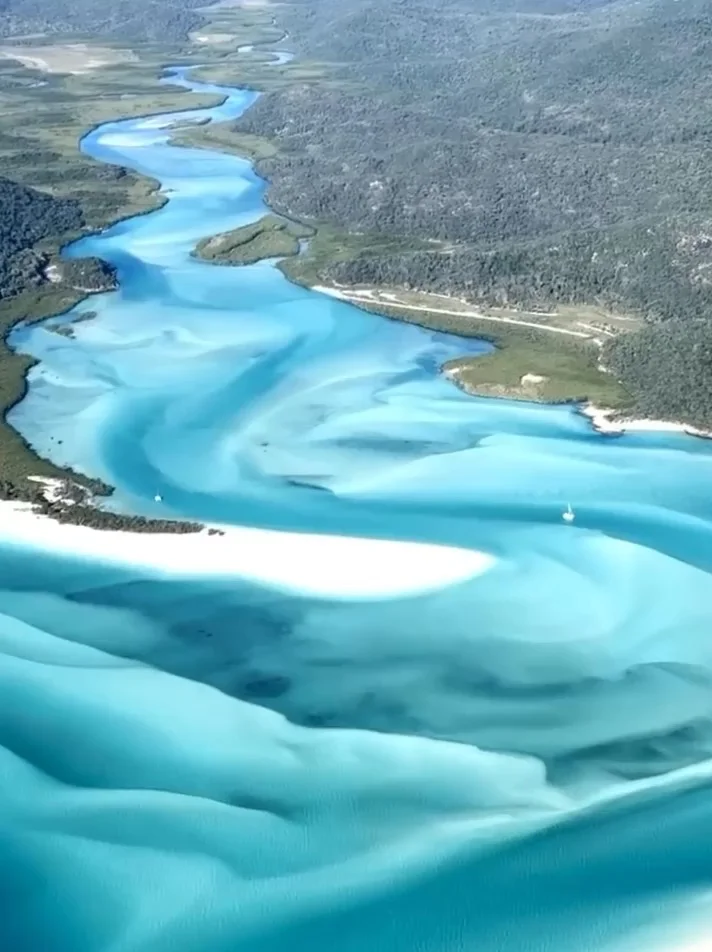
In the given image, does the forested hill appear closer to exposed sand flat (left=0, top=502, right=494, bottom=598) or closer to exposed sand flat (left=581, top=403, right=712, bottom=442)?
exposed sand flat (left=0, top=502, right=494, bottom=598)

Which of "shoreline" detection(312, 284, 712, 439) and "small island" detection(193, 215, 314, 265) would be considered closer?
"shoreline" detection(312, 284, 712, 439)

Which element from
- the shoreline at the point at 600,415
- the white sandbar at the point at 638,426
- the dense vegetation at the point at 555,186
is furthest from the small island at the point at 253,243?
the white sandbar at the point at 638,426

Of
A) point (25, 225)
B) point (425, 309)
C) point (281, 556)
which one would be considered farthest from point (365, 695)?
point (25, 225)

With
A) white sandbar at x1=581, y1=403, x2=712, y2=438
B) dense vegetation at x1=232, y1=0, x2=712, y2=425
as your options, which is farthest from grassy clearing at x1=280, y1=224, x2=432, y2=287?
white sandbar at x1=581, y1=403, x2=712, y2=438

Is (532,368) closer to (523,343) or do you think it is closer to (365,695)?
(523,343)

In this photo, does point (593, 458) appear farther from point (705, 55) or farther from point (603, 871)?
point (705, 55)

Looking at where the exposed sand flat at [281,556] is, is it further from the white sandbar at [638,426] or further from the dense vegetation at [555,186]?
the dense vegetation at [555,186]

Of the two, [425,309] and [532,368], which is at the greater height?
[425,309]

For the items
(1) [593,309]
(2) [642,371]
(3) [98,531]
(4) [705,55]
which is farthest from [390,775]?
(4) [705,55]
